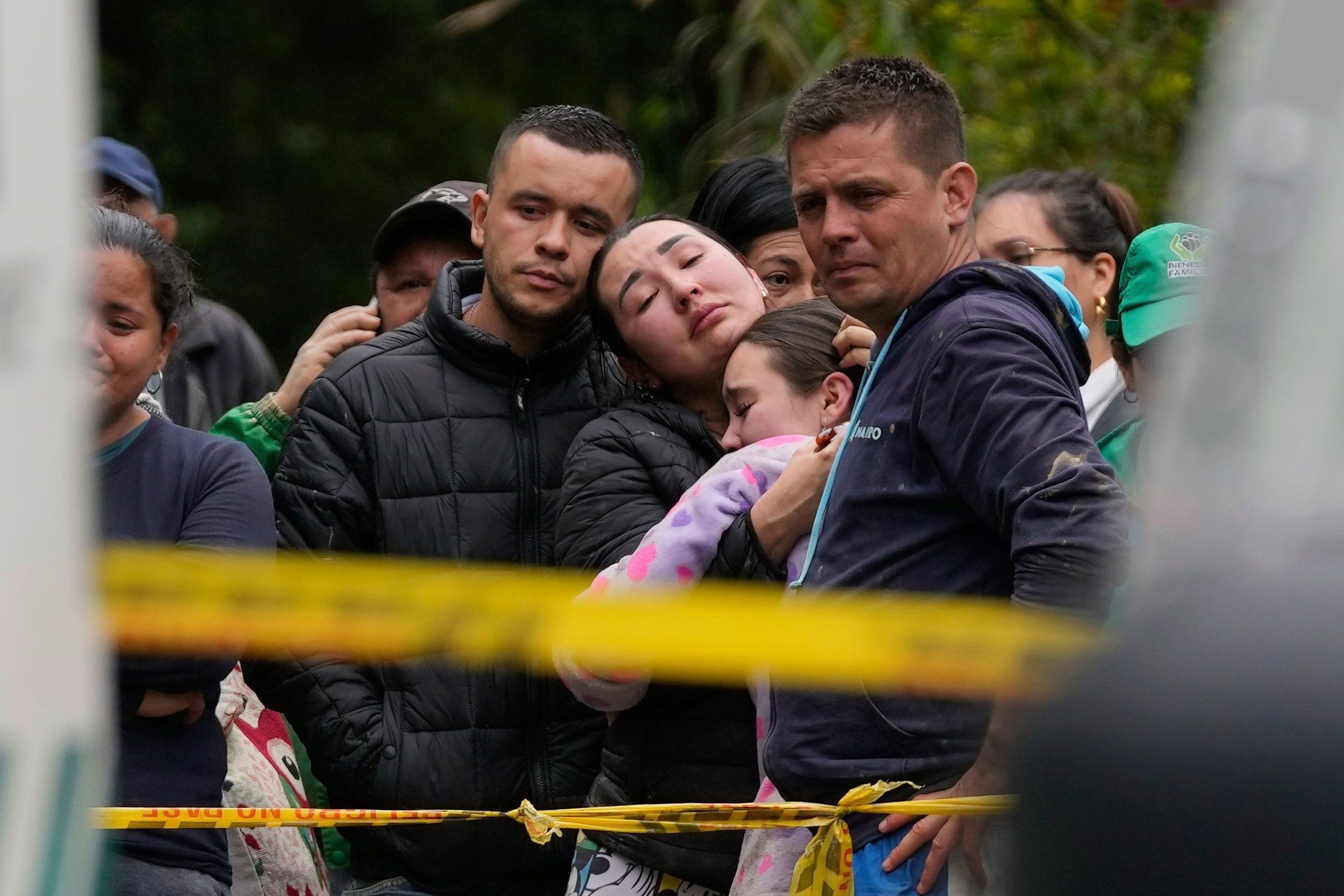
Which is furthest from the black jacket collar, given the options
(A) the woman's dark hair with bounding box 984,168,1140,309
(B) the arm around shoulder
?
(A) the woman's dark hair with bounding box 984,168,1140,309

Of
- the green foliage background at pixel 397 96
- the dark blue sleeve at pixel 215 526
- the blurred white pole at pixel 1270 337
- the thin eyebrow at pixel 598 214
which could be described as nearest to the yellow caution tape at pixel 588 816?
the dark blue sleeve at pixel 215 526

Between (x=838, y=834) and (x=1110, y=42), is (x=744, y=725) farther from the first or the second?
(x=1110, y=42)

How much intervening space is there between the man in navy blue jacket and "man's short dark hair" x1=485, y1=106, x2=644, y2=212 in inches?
39.0

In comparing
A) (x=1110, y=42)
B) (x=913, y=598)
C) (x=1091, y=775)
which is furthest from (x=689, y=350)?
(x=1110, y=42)

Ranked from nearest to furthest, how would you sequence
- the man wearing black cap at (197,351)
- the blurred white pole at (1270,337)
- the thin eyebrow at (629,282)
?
1. the blurred white pole at (1270,337)
2. the thin eyebrow at (629,282)
3. the man wearing black cap at (197,351)

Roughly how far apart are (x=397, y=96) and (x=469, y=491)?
11032 mm

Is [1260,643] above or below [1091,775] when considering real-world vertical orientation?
above

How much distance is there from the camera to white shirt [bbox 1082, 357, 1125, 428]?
13.6 feet

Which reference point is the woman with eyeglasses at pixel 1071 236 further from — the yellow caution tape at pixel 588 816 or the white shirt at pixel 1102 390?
the yellow caution tape at pixel 588 816

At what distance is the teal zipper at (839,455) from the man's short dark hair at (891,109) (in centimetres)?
32

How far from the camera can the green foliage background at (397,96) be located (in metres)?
7.54

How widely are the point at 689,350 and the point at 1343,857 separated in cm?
249

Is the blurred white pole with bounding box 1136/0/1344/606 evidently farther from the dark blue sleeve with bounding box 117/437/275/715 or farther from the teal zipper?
the dark blue sleeve with bounding box 117/437/275/715

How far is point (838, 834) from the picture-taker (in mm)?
2838
